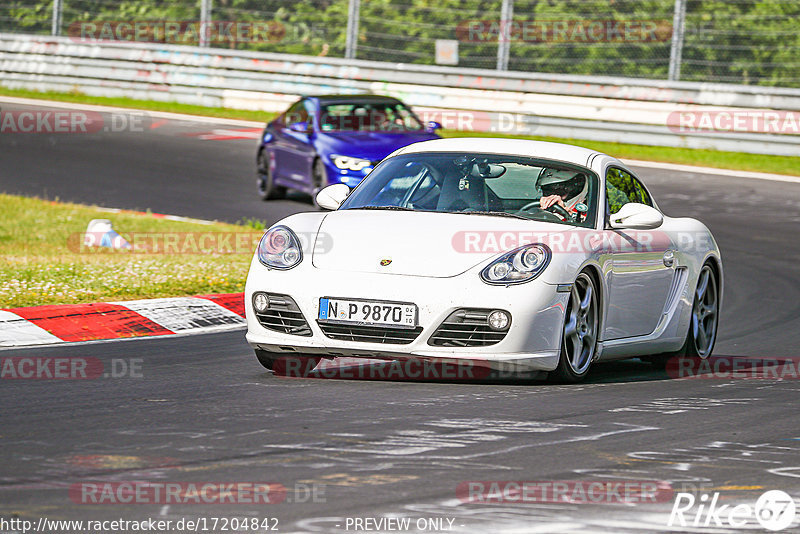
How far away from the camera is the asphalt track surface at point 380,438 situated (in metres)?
4.74

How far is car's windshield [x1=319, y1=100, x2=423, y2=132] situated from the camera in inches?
715

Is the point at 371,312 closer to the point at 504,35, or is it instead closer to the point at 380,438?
the point at 380,438

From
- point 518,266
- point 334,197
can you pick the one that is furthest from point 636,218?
point 334,197

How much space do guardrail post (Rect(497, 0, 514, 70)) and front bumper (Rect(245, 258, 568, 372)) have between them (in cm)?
1793

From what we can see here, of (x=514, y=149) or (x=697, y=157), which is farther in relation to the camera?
(x=697, y=157)

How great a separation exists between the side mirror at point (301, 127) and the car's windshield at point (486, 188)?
9.65 meters

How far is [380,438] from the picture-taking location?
5918mm

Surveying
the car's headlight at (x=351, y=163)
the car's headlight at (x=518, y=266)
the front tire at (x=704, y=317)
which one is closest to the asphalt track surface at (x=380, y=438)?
the front tire at (x=704, y=317)

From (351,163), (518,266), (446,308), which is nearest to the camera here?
(446,308)

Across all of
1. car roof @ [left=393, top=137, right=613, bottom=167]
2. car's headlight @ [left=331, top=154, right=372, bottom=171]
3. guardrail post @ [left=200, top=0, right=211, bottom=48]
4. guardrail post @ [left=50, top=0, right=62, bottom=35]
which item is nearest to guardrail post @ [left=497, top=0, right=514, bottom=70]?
guardrail post @ [left=200, top=0, right=211, bottom=48]

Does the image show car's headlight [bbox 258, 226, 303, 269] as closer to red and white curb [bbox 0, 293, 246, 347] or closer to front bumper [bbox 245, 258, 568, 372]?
front bumper [bbox 245, 258, 568, 372]

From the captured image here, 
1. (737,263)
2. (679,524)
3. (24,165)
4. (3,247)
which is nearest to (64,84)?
(24,165)

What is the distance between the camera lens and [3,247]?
13914 mm

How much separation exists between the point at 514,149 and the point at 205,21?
20455 mm
